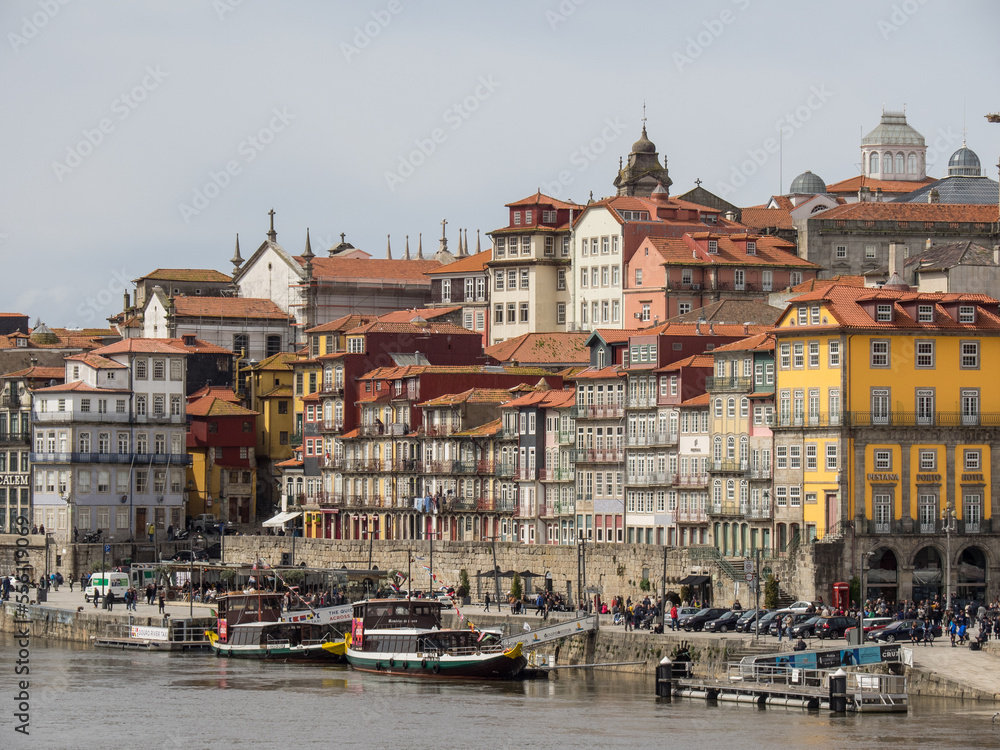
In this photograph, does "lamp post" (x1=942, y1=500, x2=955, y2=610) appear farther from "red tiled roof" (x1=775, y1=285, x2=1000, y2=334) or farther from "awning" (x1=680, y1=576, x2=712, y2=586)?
"awning" (x1=680, y1=576, x2=712, y2=586)

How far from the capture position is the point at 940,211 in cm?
15475

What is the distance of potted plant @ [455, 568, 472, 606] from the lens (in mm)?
122656

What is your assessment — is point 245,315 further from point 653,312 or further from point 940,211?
point 940,211

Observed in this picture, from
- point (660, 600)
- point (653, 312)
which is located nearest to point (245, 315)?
point (653, 312)

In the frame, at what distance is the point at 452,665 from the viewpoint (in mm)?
99875

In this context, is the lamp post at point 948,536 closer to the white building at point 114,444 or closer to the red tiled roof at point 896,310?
the red tiled roof at point 896,310

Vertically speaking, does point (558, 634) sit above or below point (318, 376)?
below

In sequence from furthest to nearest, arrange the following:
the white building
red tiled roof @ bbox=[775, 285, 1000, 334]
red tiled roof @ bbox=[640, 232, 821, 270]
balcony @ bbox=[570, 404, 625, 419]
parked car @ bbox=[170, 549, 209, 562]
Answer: the white building, parked car @ bbox=[170, 549, 209, 562], red tiled roof @ bbox=[640, 232, 821, 270], balcony @ bbox=[570, 404, 625, 419], red tiled roof @ bbox=[775, 285, 1000, 334]

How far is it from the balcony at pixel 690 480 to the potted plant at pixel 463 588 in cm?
1206

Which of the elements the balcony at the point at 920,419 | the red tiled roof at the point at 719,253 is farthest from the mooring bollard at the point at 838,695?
the red tiled roof at the point at 719,253

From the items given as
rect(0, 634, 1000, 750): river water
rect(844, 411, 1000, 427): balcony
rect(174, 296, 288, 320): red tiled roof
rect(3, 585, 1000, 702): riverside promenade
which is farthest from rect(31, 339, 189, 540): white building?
rect(844, 411, 1000, 427): balcony

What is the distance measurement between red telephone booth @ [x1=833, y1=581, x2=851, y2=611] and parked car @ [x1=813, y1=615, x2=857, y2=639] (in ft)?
25.9

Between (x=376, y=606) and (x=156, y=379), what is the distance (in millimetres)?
54315

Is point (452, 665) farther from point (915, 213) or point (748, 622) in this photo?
point (915, 213)
